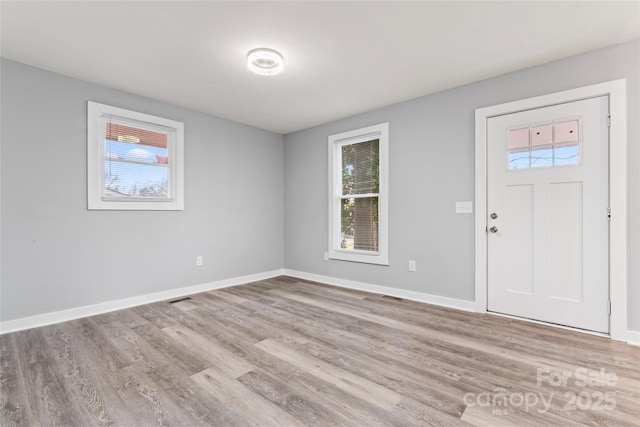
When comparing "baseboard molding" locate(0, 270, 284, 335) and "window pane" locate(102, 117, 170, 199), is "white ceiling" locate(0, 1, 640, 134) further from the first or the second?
"baseboard molding" locate(0, 270, 284, 335)

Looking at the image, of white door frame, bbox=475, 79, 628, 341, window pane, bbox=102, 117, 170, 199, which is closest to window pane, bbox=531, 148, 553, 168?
white door frame, bbox=475, 79, 628, 341

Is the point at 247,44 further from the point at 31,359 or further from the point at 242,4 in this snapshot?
the point at 31,359

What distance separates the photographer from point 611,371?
1.90 meters

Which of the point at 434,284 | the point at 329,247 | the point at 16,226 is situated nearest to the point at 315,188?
the point at 329,247

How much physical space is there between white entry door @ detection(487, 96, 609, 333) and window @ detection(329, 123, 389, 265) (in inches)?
49.0

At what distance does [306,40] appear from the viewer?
2.35m

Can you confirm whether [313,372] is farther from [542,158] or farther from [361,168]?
[361,168]

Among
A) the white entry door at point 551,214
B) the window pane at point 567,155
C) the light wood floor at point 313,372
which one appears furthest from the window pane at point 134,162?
the window pane at point 567,155

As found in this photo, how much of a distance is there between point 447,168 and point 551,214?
1.06 metres

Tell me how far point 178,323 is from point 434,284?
9.07 feet

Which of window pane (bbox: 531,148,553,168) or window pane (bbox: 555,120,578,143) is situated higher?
window pane (bbox: 555,120,578,143)

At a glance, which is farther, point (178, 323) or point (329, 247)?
point (329, 247)

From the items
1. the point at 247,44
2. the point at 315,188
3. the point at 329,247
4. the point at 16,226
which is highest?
the point at 247,44

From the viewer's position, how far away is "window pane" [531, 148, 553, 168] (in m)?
2.72
